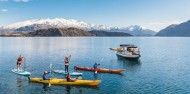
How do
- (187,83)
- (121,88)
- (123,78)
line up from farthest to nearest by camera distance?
(123,78) → (187,83) → (121,88)

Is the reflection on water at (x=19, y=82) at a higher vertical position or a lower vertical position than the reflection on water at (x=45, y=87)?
higher

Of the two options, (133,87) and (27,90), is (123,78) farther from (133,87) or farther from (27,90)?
(27,90)

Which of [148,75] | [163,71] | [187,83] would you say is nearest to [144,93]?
[187,83]

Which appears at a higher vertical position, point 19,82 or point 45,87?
point 19,82

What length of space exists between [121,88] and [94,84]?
553cm

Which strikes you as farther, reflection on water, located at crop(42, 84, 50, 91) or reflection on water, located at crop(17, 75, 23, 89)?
reflection on water, located at crop(17, 75, 23, 89)

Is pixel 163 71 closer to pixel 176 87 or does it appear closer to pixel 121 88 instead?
pixel 176 87

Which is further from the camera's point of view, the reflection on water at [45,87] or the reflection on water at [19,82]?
the reflection on water at [19,82]

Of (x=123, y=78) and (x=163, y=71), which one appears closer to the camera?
(x=123, y=78)

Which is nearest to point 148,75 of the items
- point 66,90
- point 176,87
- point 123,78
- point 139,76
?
point 139,76

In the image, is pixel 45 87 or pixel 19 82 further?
pixel 19 82

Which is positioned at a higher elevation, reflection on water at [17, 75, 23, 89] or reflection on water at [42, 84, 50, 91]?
reflection on water at [17, 75, 23, 89]

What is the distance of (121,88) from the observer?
5350 cm

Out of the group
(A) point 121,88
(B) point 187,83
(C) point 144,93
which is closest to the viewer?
(C) point 144,93
